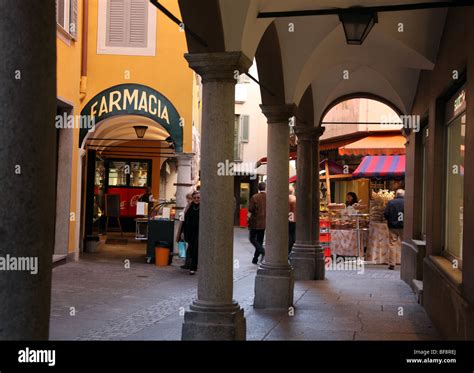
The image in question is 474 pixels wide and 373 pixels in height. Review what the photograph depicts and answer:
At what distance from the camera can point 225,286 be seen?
277 inches

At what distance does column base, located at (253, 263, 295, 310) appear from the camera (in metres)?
10.0

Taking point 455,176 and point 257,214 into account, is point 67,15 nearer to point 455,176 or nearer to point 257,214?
point 257,214

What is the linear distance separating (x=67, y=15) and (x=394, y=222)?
8.62m

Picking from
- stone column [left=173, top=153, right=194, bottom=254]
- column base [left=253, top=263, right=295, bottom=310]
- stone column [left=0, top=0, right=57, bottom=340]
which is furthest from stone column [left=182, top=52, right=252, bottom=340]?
stone column [left=173, top=153, right=194, bottom=254]

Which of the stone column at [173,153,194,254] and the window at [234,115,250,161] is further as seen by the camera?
the window at [234,115,250,161]

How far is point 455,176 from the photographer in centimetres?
836

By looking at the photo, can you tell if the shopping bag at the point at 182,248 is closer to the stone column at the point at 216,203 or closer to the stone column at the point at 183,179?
the stone column at the point at 183,179

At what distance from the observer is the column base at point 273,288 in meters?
10.0

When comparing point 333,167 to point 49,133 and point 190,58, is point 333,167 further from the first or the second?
point 49,133

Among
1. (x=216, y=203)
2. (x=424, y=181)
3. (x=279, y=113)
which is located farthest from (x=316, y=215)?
(x=216, y=203)

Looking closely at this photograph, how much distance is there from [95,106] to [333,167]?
32.9ft

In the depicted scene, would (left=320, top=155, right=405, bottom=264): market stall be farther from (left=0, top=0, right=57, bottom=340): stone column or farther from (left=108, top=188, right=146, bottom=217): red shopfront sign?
(left=0, top=0, right=57, bottom=340): stone column

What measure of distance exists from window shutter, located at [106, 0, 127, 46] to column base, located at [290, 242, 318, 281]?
690cm
